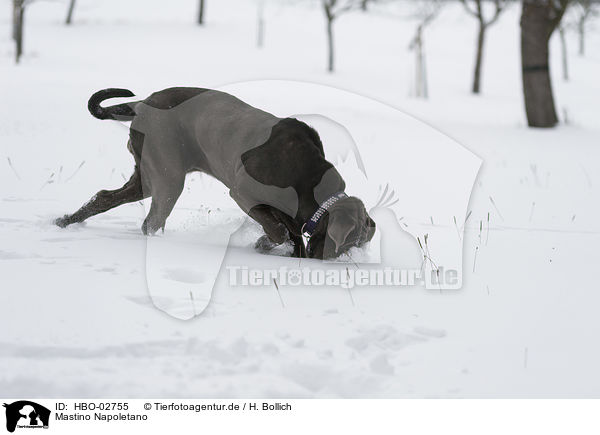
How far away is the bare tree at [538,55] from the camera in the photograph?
416 inches

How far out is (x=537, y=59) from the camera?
35.8 feet

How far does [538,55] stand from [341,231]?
349 inches

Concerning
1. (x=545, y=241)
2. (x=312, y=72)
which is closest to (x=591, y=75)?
(x=312, y=72)

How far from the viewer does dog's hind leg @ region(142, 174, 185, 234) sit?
403cm

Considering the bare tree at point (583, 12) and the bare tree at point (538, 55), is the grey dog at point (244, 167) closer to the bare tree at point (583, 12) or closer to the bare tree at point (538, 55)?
the bare tree at point (538, 55)

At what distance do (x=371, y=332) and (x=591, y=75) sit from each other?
27317mm

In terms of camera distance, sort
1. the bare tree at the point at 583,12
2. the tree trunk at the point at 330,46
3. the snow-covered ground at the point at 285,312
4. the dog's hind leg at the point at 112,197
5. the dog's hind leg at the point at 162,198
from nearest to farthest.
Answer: the snow-covered ground at the point at 285,312
the dog's hind leg at the point at 162,198
the dog's hind leg at the point at 112,197
the bare tree at the point at 583,12
the tree trunk at the point at 330,46

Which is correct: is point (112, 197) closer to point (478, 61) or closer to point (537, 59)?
point (537, 59)

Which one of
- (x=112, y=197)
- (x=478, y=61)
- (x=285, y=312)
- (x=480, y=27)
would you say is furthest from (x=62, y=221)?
(x=478, y=61)
